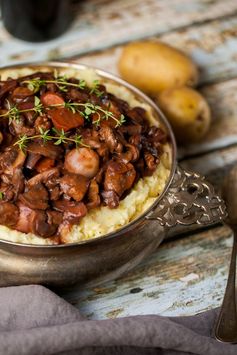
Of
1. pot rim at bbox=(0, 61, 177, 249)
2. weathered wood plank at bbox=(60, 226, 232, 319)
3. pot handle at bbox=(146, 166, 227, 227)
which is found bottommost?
weathered wood plank at bbox=(60, 226, 232, 319)

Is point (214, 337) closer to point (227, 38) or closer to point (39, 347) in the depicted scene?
point (39, 347)

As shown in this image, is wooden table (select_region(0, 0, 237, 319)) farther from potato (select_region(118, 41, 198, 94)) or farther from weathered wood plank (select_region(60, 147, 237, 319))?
potato (select_region(118, 41, 198, 94))

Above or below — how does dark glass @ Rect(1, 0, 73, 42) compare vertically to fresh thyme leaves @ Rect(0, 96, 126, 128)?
below

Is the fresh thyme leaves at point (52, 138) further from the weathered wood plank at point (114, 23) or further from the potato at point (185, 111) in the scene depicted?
the weathered wood plank at point (114, 23)

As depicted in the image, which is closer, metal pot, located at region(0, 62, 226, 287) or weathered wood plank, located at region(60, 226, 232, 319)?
metal pot, located at region(0, 62, 226, 287)

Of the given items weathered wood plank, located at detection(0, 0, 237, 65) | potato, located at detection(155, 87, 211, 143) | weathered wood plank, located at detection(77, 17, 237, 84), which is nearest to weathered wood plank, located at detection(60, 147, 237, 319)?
potato, located at detection(155, 87, 211, 143)

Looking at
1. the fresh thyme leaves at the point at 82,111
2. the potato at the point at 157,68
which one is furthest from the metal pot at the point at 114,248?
the potato at the point at 157,68

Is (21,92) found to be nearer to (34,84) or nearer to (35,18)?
(34,84)

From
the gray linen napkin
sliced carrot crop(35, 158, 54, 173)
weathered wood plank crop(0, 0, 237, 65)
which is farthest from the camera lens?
weathered wood plank crop(0, 0, 237, 65)
